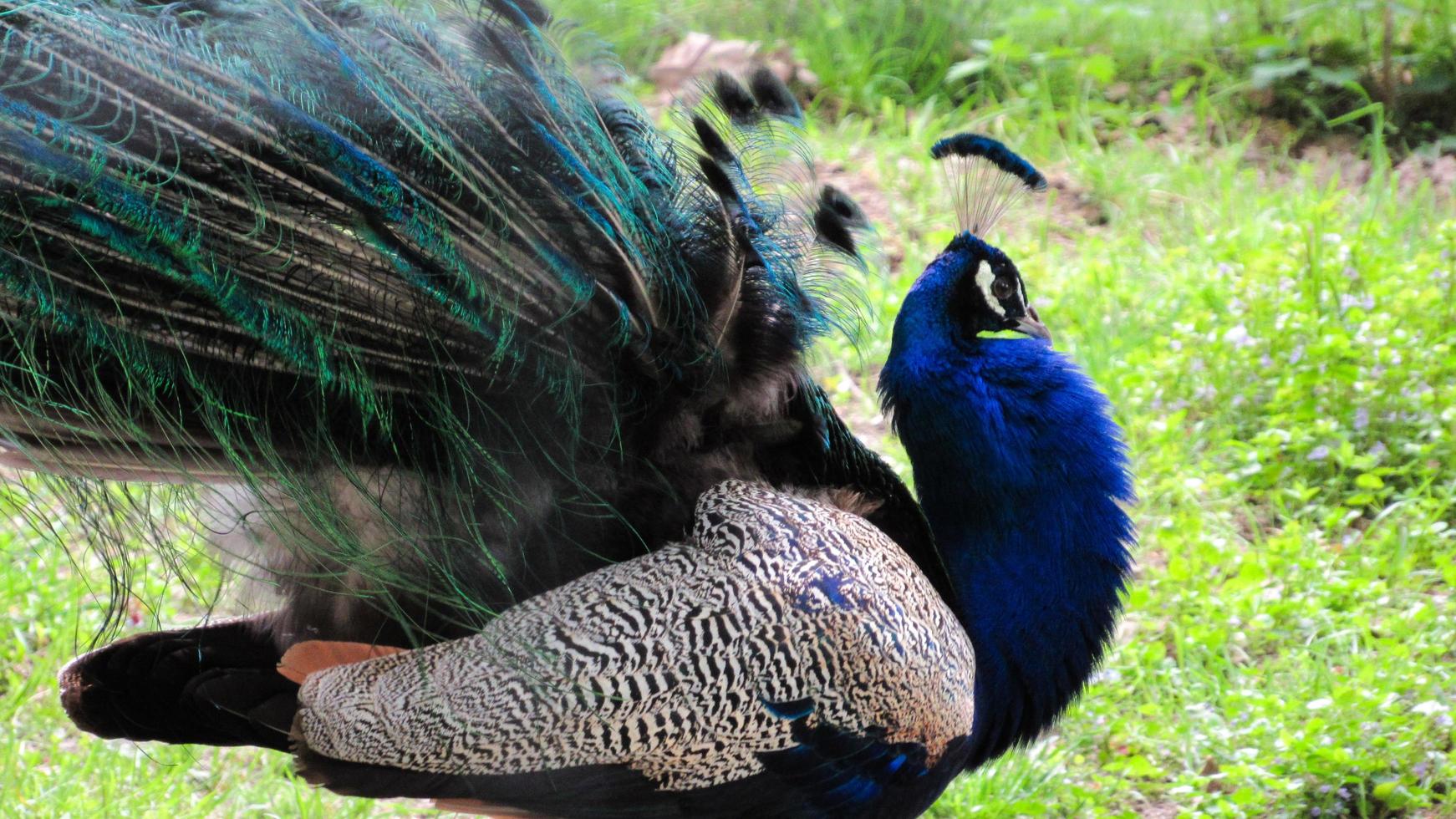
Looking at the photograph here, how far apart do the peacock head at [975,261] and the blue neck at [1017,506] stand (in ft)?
0.03

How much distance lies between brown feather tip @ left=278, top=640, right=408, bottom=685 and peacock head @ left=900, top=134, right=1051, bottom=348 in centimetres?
98

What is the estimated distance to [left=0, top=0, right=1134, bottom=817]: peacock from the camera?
1760 millimetres

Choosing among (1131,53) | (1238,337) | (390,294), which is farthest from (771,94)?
(1131,53)

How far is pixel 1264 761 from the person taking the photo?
2.42 meters

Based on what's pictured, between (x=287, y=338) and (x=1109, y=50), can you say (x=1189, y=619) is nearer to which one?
(x=287, y=338)

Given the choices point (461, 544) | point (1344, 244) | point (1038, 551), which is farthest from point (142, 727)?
point (1344, 244)

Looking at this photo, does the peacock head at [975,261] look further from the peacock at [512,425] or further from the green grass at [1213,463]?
the green grass at [1213,463]

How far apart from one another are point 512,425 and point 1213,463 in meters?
1.96

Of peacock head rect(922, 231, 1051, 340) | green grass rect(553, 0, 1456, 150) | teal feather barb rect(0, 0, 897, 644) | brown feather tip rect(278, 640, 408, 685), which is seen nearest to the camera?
teal feather barb rect(0, 0, 897, 644)

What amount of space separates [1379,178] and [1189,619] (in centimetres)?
196

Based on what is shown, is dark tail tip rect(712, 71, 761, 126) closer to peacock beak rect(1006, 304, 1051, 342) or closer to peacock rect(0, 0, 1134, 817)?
peacock rect(0, 0, 1134, 817)

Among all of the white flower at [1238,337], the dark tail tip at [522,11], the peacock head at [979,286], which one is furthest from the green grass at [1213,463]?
the dark tail tip at [522,11]

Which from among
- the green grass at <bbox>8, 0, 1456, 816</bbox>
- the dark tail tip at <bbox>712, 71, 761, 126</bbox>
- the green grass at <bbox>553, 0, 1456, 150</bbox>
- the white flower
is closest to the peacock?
the dark tail tip at <bbox>712, 71, 761, 126</bbox>

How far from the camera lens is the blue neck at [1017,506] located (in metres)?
2.23
